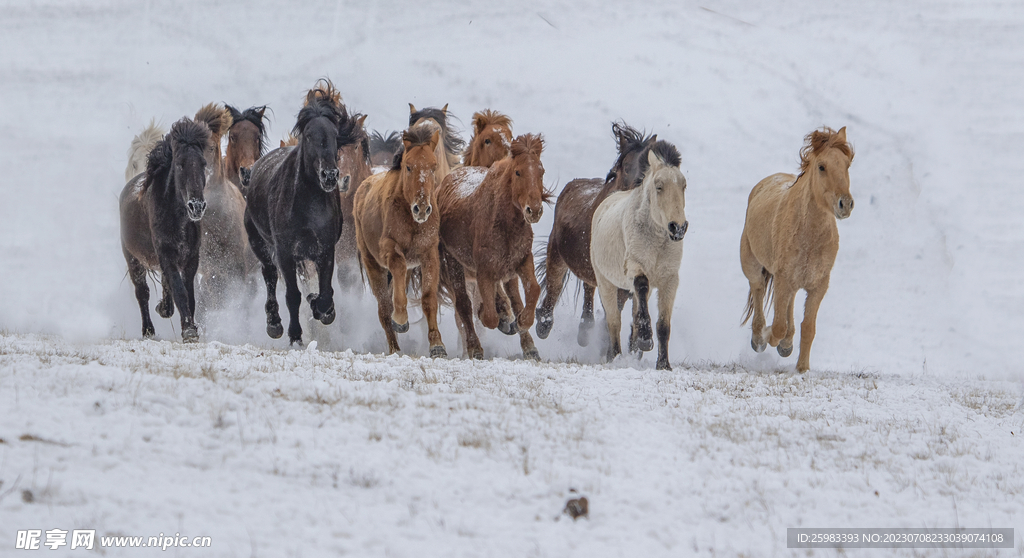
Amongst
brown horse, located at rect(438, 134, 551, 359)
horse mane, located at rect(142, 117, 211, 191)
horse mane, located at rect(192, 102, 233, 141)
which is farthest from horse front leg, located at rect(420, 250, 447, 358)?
horse mane, located at rect(192, 102, 233, 141)

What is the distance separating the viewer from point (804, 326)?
9281 millimetres

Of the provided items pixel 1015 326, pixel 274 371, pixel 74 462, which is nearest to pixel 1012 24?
pixel 1015 326

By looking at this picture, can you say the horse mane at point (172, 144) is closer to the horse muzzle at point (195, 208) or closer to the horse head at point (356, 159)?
the horse muzzle at point (195, 208)

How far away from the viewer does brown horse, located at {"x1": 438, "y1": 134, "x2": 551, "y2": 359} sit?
29.1 ft

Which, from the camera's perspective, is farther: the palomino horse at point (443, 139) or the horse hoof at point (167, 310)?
the palomino horse at point (443, 139)

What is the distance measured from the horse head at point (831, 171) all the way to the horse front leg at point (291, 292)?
224 inches

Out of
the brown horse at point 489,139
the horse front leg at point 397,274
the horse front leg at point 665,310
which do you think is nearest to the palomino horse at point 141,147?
the brown horse at point 489,139

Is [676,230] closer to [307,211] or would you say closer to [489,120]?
[489,120]

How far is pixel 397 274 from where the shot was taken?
9086mm

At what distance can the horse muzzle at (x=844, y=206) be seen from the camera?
8.34m

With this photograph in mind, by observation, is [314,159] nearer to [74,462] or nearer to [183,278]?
[183,278]

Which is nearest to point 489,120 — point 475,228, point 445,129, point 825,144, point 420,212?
point 445,129

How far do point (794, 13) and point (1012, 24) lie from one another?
716cm

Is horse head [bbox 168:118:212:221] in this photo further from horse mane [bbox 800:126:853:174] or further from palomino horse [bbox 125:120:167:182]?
horse mane [bbox 800:126:853:174]
